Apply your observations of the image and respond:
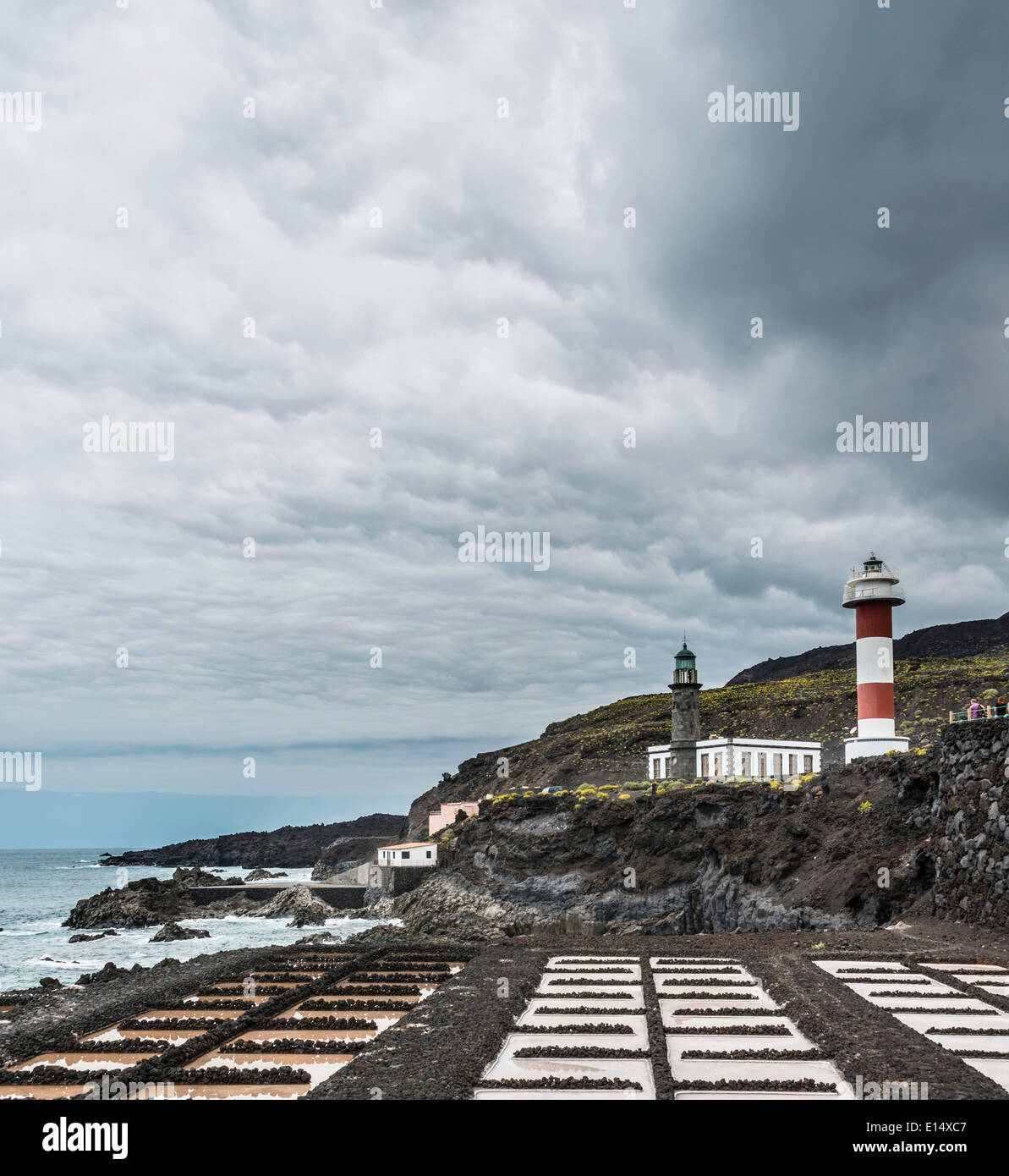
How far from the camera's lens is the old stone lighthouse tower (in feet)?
175

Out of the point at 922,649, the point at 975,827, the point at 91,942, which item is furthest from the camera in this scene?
the point at 922,649

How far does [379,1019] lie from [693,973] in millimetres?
5901

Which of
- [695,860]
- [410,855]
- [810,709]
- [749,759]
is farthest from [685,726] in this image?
[810,709]

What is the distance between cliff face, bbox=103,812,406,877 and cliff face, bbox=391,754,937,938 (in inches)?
3928

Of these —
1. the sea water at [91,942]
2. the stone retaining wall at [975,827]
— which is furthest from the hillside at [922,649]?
the stone retaining wall at [975,827]

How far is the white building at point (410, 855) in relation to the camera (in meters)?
68.4

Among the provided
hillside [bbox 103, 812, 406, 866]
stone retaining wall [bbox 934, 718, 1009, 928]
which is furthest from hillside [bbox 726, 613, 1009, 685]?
stone retaining wall [bbox 934, 718, 1009, 928]

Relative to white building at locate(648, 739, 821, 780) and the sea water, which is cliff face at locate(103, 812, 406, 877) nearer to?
the sea water

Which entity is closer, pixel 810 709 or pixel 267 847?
pixel 810 709

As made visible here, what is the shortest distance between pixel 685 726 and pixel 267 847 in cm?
12881

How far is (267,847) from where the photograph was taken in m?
166

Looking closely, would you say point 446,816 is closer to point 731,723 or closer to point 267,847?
point 731,723
